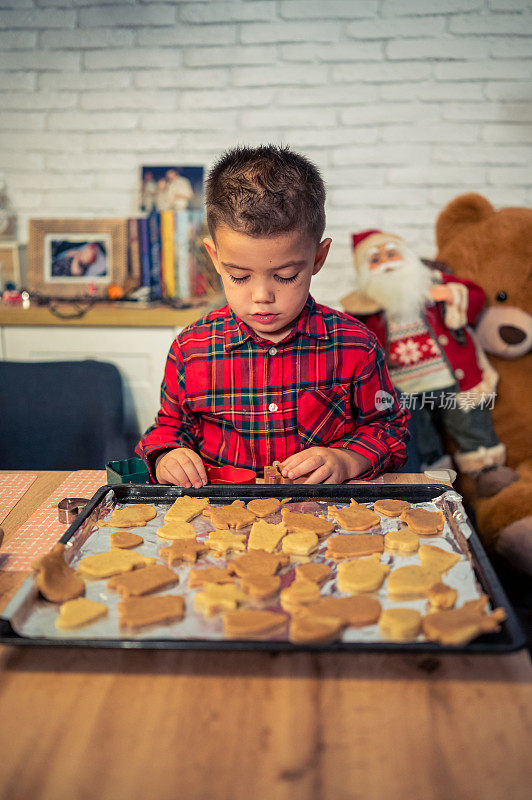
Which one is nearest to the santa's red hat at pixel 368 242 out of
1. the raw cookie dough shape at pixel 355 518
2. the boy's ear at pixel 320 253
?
the boy's ear at pixel 320 253

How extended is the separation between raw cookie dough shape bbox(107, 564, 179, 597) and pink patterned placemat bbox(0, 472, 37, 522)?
32cm

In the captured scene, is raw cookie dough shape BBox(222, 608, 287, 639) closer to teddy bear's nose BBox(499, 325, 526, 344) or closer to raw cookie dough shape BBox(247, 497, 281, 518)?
raw cookie dough shape BBox(247, 497, 281, 518)

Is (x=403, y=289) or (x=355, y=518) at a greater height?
(x=403, y=289)

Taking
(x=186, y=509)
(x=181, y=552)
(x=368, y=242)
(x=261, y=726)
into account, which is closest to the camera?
(x=261, y=726)

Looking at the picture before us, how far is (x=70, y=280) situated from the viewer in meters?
2.41

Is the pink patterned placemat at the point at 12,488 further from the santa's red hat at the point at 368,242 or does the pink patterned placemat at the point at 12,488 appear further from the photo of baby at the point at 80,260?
the photo of baby at the point at 80,260

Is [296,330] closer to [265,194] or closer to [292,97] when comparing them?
[265,194]

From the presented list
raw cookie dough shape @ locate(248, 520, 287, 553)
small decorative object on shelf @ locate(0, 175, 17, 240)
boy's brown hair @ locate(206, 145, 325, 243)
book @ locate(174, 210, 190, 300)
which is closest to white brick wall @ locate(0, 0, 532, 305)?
small decorative object on shelf @ locate(0, 175, 17, 240)

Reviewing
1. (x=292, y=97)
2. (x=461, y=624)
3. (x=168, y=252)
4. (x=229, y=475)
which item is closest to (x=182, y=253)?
(x=168, y=252)

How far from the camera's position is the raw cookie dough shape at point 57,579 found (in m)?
0.62

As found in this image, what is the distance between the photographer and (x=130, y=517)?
2.61ft

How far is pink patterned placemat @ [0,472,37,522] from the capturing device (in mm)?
929

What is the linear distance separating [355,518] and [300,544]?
0.09 m

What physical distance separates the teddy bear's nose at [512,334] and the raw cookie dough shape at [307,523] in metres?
1.31
